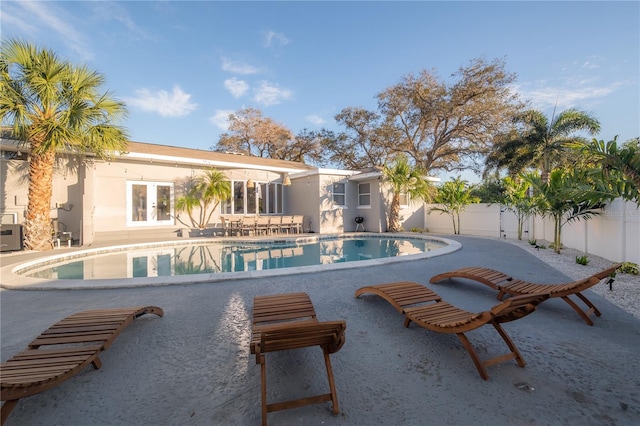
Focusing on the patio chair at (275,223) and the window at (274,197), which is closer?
the patio chair at (275,223)

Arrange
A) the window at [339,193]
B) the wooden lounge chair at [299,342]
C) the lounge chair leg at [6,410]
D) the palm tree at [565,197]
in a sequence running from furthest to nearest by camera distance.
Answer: the window at [339,193]
the palm tree at [565,197]
the wooden lounge chair at [299,342]
the lounge chair leg at [6,410]

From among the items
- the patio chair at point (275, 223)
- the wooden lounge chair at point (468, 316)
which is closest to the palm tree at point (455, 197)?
the patio chair at point (275, 223)

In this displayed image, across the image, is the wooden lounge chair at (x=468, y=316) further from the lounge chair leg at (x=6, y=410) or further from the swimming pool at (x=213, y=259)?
the lounge chair leg at (x=6, y=410)

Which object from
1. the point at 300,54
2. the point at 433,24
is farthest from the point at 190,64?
the point at 433,24

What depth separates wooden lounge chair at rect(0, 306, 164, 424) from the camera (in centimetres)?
192

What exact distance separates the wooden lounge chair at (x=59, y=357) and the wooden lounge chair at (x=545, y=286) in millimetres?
4628

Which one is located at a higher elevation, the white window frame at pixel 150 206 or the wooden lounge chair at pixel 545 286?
the white window frame at pixel 150 206

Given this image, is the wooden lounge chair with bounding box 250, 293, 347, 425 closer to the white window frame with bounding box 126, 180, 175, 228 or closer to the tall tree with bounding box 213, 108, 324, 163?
the white window frame with bounding box 126, 180, 175, 228

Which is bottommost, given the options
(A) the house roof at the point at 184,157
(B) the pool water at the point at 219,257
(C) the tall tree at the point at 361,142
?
(B) the pool water at the point at 219,257

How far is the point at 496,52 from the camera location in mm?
22922

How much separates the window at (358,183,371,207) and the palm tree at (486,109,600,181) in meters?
9.48

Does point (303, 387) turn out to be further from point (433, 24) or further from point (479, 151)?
point (479, 151)

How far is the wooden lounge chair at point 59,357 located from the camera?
1.92m

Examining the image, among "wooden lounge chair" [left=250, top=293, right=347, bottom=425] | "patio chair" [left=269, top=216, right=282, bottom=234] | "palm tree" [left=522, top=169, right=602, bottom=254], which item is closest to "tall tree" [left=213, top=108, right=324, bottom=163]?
"patio chair" [left=269, top=216, right=282, bottom=234]
